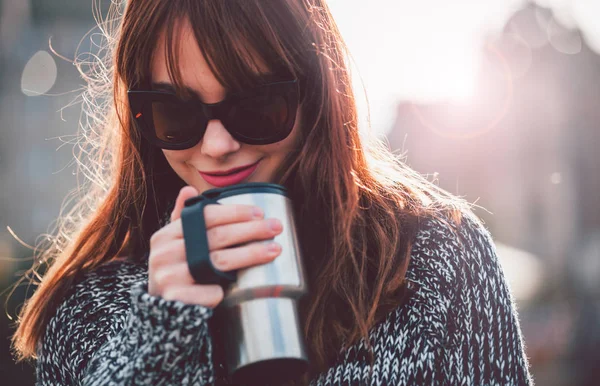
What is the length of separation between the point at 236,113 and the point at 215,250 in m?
0.52

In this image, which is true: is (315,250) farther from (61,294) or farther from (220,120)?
(61,294)

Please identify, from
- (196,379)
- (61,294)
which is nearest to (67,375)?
(61,294)

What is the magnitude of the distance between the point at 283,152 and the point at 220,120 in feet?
0.85

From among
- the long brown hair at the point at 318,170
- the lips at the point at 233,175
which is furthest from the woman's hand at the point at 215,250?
the lips at the point at 233,175

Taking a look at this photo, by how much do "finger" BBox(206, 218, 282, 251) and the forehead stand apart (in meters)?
0.54

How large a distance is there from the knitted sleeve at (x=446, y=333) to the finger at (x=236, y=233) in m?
0.58

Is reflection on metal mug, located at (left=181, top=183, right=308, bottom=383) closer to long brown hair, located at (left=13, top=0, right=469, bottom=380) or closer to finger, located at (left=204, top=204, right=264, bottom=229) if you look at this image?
finger, located at (left=204, top=204, right=264, bottom=229)

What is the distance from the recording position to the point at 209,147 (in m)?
1.79

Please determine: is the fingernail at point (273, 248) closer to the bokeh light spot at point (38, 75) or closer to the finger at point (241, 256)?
the finger at point (241, 256)

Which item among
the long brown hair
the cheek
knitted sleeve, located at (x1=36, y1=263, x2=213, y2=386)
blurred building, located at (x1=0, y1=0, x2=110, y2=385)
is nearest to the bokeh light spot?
blurred building, located at (x1=0, y1=0, x2=110, y2=385)

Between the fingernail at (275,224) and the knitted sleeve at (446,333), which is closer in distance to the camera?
the fingernail at (275,224)

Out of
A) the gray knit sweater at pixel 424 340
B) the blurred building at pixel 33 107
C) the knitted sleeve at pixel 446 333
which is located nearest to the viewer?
the gray knit sweater at pixel 424 340

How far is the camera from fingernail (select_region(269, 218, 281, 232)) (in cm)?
143

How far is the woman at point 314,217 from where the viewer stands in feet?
5.70
